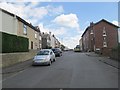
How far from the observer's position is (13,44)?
2595 centimetres

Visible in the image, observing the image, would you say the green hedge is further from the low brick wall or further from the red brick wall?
the red brick wall

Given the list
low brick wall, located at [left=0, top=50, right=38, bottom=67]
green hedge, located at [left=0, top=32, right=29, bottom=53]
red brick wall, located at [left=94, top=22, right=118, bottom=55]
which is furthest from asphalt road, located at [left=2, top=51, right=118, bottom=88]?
red brick wall, located at [left=94, top=22, right=118, bottom=55]

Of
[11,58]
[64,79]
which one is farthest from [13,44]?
[64,79]

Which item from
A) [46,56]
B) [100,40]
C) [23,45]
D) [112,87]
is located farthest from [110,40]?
[112,87]

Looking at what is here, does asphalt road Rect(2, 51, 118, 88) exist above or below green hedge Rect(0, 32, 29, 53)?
below

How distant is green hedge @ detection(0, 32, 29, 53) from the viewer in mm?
23025

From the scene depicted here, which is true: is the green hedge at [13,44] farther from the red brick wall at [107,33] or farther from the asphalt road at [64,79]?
the red brick wall at [107,33]

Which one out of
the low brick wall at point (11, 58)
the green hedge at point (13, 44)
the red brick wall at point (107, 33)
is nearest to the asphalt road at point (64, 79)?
the low brick wall at point (11, 58)

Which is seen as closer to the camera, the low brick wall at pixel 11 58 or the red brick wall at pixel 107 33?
the low brick wall at pixel 11 58

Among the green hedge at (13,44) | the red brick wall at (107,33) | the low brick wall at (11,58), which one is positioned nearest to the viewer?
the low brick wall at (11,58)

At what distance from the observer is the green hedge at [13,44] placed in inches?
906

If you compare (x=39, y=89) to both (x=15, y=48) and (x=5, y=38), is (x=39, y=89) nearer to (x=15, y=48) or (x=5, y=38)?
(x=5, y=38)

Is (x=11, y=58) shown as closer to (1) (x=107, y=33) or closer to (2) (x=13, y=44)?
(2) (x=13, y=44)

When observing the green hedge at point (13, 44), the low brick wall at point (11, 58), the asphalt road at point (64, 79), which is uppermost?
the green hedge at point (13, 44)
